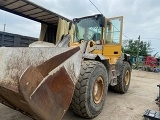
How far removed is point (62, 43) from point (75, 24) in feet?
5.67

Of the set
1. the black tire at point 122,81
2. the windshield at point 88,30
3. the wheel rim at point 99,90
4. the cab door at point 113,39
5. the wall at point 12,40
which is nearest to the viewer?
the wheel rim at point 99,90

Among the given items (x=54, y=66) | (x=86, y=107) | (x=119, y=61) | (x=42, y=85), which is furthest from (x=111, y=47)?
(x=42, y=85)

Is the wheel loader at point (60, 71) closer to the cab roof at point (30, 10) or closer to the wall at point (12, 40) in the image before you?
the cab roof at point (30, 10)

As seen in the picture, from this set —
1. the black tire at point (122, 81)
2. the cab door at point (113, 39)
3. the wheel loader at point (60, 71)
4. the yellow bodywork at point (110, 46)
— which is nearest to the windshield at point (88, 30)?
the wheel loader at point (60, 71)

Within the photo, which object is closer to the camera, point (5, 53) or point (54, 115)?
point (54, 115)

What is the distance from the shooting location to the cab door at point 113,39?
5.05 m

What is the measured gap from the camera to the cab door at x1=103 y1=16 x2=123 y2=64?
505 centimetres

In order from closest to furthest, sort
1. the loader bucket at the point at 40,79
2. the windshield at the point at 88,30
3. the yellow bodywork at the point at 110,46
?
the loader bucket at the point at 40,79 < the windshield at the point at 88,30 < the yellow bodywork at the point at 110,46

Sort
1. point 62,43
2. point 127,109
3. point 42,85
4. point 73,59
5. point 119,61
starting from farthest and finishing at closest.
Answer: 1. point 119,61
2. point 127,109
3. point 62,43
4. point 73,59
5. point 42,85

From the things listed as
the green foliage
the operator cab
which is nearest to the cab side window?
the operator cab

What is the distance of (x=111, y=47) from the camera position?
5.11 m

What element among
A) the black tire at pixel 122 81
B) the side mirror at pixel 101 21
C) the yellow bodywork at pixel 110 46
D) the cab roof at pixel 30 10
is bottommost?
the black tire at pixel 122 81

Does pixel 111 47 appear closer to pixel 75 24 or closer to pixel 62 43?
pixel 75 24

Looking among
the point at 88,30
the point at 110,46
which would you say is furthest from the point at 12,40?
the point at 110,46
